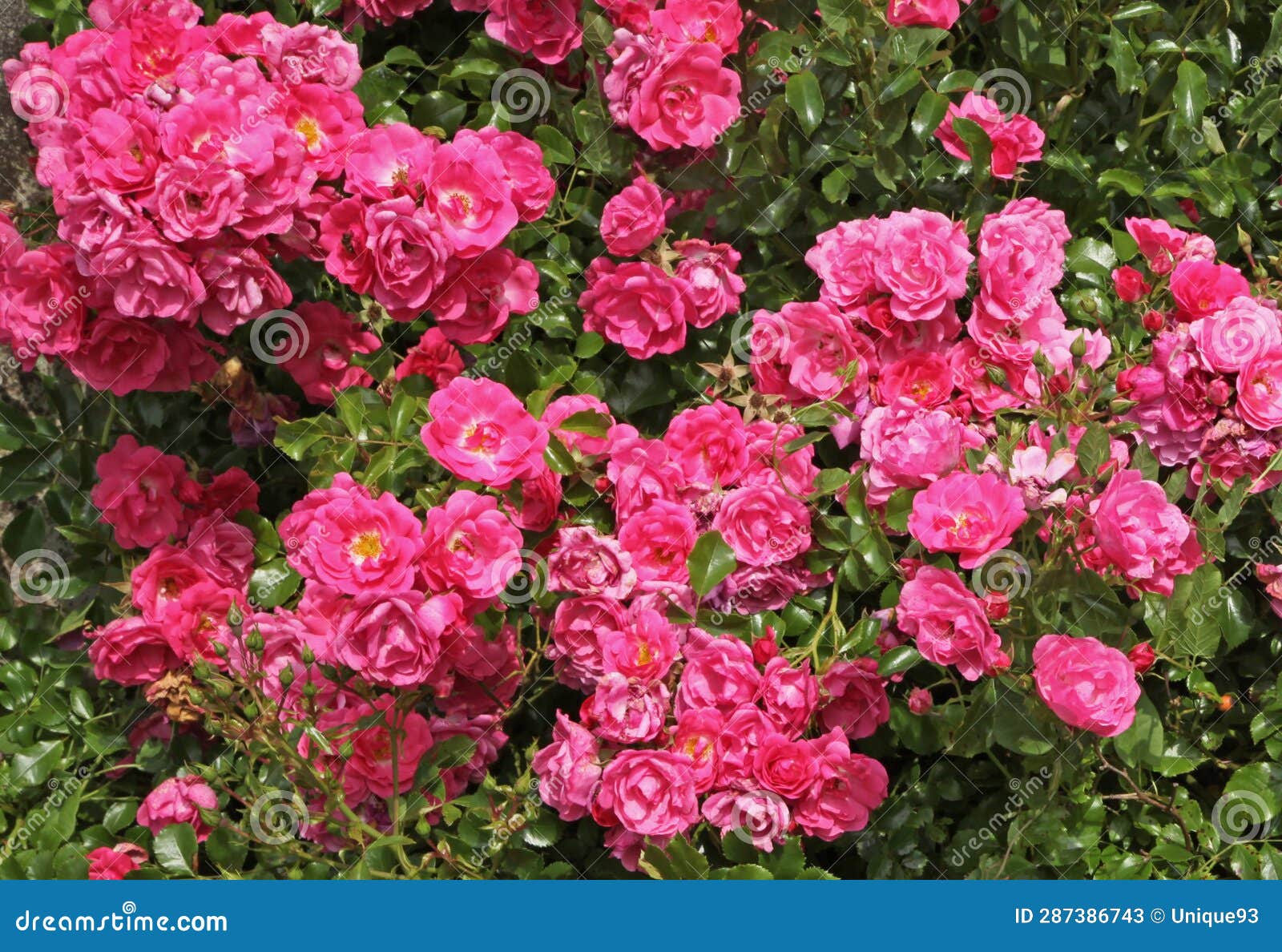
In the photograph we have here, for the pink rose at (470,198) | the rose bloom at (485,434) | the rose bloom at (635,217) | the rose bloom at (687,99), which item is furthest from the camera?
the rose bloom at (635,217)

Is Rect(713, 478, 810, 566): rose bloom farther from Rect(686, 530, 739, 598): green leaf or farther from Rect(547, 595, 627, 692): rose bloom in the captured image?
Rect(547, 595, 627, 692): rose bloom

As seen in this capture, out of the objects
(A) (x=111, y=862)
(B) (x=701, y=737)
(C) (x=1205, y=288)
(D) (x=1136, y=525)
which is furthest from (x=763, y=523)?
(A) (x=111, y=862)

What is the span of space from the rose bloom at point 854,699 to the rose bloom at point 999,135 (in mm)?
1020

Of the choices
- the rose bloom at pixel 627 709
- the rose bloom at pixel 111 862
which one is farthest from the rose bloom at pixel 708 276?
the rose bloom at pixel 111 862

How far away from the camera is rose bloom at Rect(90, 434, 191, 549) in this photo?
8.55 feet

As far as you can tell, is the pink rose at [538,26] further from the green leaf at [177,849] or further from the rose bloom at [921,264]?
the green leaf at [177,849]

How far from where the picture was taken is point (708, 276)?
8.36 feet

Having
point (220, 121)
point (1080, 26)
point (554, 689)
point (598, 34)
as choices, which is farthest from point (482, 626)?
point (1080, 26)

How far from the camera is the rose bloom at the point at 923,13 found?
2.55 meters

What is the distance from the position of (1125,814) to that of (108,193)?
200 centimetres

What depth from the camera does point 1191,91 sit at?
2615 mm

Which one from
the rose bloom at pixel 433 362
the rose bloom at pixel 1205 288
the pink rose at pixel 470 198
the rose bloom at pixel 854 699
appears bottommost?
the rose bloom at pixel 854 699

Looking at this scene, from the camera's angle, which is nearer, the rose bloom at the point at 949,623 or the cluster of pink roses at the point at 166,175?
the rose bloom at the point at 949,623

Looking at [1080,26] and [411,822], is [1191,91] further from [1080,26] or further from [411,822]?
[411,822]
